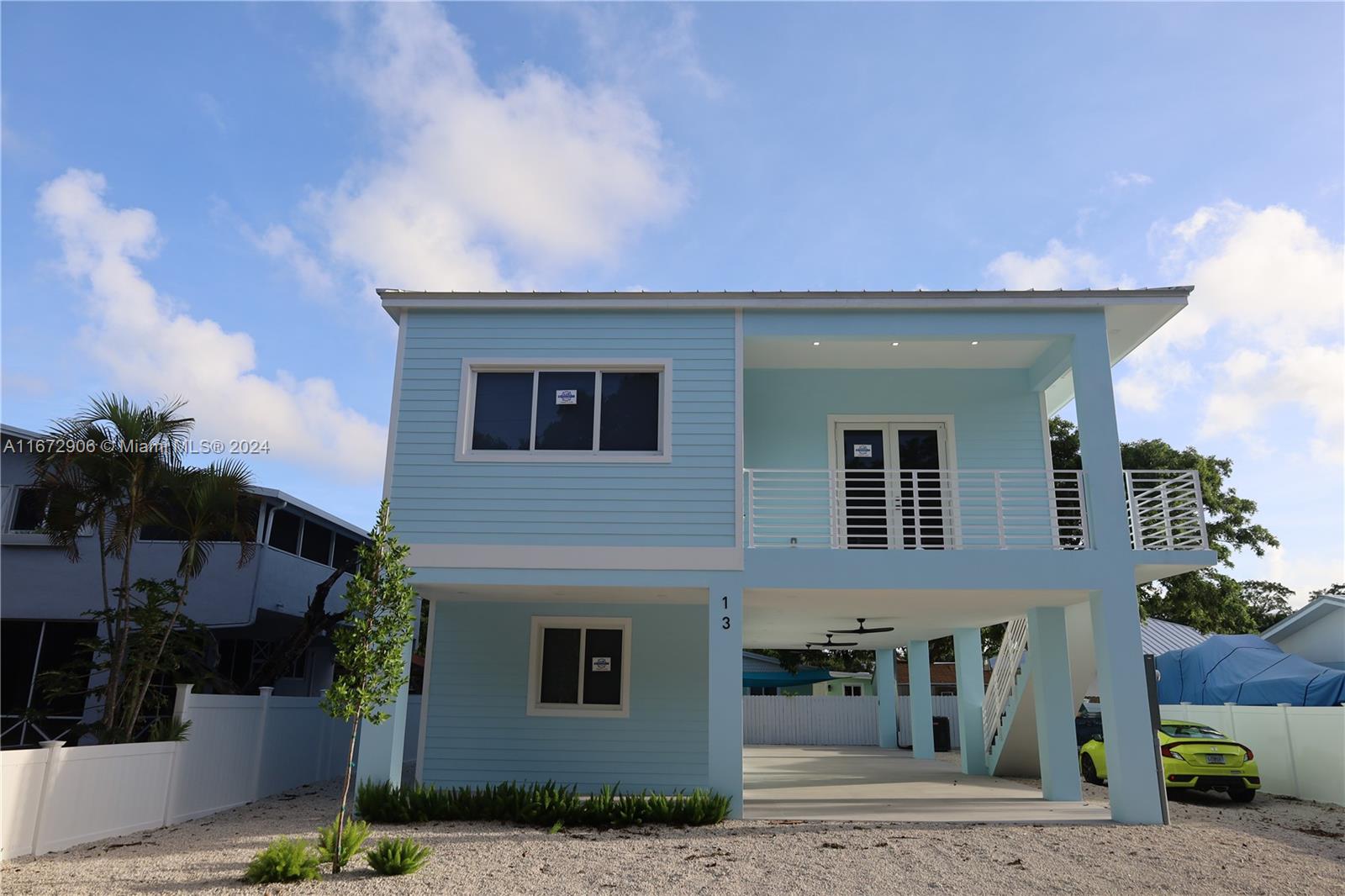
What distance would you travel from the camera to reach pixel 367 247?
1398 centimetres

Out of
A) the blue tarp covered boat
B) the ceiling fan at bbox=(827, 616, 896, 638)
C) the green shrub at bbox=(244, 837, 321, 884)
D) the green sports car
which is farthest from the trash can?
the green shrub at bbox=(244, 837, 321, 884)

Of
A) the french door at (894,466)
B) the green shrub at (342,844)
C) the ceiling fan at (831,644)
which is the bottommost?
the green shrub at (342,844)

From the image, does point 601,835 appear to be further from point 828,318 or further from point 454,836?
point 828,318

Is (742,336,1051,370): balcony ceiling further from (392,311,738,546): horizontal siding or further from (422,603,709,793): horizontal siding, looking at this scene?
(422,603,709,793): horizontal siding

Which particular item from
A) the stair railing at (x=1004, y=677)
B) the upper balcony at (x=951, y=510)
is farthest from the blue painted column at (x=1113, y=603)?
the stair railing at (x=1004, y=677)

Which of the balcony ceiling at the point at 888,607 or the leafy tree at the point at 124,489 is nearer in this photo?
the leafy tree at the point at 124,489

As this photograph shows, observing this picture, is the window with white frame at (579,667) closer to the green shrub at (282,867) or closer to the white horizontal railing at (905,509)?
the white horizontal railing at (905,509)

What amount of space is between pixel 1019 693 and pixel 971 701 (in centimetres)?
274

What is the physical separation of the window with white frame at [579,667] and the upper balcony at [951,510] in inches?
104

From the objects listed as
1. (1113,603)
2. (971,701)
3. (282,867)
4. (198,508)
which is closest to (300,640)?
(198,508)

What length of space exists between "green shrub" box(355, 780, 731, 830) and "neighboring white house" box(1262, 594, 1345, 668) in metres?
17.8

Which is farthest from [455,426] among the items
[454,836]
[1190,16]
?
[1190,16]

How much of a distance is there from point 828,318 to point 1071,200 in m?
3.49

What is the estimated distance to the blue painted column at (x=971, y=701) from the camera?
17156 millimetres
